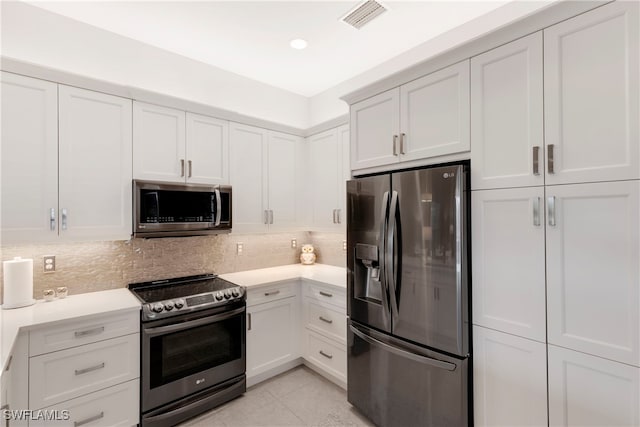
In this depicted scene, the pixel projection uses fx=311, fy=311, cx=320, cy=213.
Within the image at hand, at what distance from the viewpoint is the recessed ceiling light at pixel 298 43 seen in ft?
8.73

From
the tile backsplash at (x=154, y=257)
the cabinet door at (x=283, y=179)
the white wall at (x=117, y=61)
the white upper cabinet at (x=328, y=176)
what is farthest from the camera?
the cabinet door at (x=283, y=179)

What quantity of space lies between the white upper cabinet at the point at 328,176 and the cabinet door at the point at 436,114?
1.00 meters

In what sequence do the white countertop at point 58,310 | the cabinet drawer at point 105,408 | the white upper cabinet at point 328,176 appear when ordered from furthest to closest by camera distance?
the white upper cabinet at point 328,176 < the cabinet drawer at point 105,408 < the white countertop at point 58,310

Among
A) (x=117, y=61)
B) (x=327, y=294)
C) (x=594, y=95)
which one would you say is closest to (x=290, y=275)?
(x=327, y=294)

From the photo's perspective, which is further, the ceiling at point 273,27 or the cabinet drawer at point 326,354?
the cabinet drawer at point 326,354

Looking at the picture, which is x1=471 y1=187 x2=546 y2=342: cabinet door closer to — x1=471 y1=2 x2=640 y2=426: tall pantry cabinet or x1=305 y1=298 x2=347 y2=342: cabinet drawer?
x1=471 y1=2 x2=640 y2=426: tall pantry cabinet

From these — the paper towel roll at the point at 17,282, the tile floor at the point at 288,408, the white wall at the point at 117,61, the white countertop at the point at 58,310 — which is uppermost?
the white wall at the point at 117,61

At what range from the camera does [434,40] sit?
268cm

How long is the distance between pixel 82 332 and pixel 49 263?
74 cm

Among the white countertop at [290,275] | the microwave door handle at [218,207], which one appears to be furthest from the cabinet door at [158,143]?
the white countertop at [290,275]

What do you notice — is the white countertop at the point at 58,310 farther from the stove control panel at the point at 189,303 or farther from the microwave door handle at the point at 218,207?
the microwave door handle at the point at 218,207

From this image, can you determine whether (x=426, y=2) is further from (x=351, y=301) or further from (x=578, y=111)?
(x=351, y=301)

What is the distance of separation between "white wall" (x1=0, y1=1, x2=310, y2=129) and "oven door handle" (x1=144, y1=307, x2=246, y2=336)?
6.39 ft

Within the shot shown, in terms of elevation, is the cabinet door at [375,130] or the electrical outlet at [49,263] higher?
the cabinet door at [375,130]
